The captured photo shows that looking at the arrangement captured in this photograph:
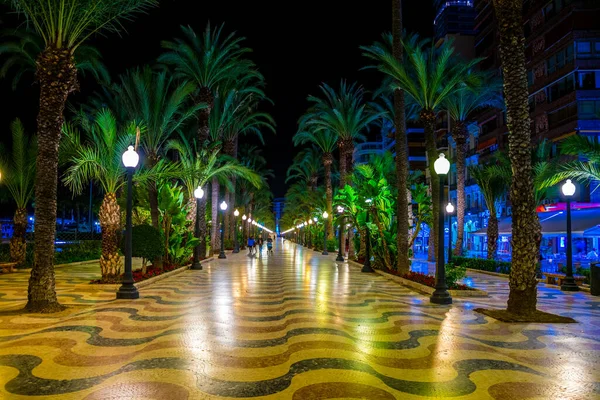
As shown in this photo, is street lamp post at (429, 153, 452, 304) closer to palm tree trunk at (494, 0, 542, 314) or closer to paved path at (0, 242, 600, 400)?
paved path at (0, 242, 600, 400)

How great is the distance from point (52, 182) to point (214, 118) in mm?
23343

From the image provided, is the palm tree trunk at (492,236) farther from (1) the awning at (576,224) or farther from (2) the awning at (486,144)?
(2) the awning at (486,144)

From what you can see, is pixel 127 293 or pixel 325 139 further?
pixel 325 139

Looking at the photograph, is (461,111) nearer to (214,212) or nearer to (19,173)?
(214,212)

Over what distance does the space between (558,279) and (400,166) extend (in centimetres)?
713

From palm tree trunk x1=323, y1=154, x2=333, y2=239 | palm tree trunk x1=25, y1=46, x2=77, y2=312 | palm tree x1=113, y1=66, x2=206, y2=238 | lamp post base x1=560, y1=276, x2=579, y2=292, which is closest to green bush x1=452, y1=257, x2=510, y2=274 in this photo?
lamp post base x1=560, y1=276, x2=579, y2=292

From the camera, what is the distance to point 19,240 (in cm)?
2253

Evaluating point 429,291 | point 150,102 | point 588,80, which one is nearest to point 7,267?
point 150,102

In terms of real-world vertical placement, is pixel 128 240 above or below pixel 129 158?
below

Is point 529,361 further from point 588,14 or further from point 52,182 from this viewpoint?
point 588,14

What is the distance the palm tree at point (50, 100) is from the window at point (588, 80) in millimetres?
36397

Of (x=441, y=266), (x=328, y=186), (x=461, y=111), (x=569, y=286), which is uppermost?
(x=461, y=111)

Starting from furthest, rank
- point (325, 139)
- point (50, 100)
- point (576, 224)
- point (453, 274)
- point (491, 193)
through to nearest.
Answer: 1. point (325, 139)
2. point (491, 193)
3. point (576, 224)
4. point (453, 274)
5. point (50, 100)

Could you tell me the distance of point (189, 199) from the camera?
26.4 m
